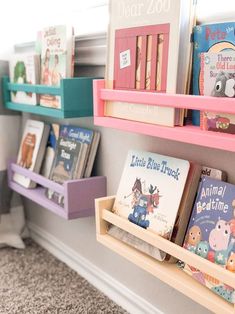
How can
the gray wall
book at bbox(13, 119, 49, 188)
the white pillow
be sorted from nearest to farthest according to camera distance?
the gray wall < book at bbox(13, 119, 49, 188) < the white pillow

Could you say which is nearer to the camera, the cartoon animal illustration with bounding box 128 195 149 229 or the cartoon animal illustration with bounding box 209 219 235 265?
the cartoon animal illustration with bounding box 209 219 235 265

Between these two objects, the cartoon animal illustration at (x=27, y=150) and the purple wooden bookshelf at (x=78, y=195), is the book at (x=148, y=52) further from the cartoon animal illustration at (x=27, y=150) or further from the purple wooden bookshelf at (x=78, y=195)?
the cartoon animal illustration at (x=27, y=150)

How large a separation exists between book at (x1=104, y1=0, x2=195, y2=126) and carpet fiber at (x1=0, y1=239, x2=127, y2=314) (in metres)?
0.56

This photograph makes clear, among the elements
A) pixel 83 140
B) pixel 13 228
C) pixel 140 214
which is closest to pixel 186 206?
pixel 140 214

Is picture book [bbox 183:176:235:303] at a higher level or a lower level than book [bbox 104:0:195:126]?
lower

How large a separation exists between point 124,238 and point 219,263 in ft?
0.81

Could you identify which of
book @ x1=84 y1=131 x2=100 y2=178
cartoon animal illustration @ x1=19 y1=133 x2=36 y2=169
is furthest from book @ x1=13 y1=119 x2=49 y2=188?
book @ x1=84 y1=131 x2=100 y2=178

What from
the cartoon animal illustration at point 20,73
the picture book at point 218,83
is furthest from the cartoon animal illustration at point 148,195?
the cartoon animal illustration at point 20,73

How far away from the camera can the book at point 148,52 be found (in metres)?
0.79

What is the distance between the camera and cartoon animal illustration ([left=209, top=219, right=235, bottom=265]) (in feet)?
2.45

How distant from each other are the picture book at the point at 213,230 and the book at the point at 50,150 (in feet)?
2.03

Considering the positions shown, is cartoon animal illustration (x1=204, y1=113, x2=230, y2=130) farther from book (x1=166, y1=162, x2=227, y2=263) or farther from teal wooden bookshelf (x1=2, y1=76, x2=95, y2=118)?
teal wooden bookshelf (x1=2, y1=76, x2=95, y2=118)

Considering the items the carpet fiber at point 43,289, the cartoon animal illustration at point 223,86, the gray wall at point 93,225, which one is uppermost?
the cartoon animal illustration at point 223,86

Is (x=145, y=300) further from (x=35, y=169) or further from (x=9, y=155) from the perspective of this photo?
(x=9, y=155)
